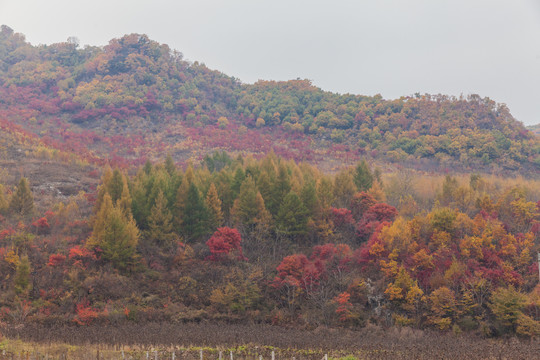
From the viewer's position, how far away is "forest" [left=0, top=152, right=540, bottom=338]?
2973 centimetres

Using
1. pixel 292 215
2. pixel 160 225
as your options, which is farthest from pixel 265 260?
pixel 160 225

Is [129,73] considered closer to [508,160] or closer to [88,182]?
[88,182]

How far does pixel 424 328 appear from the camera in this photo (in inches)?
1167

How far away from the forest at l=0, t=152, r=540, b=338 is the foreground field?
314cm

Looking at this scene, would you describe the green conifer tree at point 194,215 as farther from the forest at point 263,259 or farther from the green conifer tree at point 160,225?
the green conifer tree at point 160,225

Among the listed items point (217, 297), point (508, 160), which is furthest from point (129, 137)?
point (508, 160)

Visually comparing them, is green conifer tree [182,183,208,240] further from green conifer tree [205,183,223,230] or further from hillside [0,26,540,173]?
hillside [0,26,540,173]

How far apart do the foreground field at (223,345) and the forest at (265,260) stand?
3136 mm

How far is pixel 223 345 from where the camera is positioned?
20.3 metres

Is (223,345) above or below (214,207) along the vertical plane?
below

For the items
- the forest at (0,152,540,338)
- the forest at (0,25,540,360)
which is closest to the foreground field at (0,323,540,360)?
the forest at (0,25,540,360)

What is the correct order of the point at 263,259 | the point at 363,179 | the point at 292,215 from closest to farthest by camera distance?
1. the point at 263,259
2. the point at 292,215
3. the point at 363,179

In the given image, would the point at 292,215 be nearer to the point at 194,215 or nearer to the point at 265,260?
the point at 265,260

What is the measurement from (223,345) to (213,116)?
3679 inches
